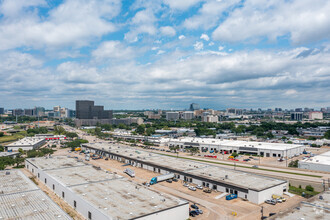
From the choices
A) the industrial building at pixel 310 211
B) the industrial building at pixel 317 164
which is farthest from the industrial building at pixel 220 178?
the industrial building at pixel 317 164

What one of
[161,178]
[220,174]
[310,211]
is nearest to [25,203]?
[161,178]

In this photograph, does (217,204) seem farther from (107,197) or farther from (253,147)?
(253,147)

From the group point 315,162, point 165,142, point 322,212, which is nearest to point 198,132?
point 165,142

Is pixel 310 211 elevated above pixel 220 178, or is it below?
above

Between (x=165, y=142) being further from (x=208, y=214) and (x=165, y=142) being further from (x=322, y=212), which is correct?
(x=322, y=212)

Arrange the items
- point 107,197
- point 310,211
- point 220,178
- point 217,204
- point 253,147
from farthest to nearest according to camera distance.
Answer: point 253,147 < point 220,178 < point 217,204 < point 107,197 < point 310,211
